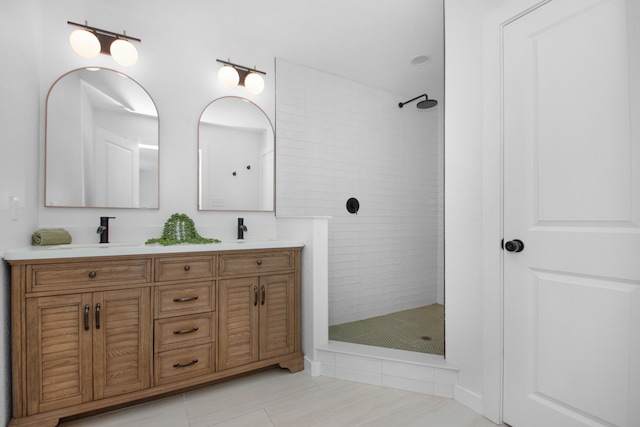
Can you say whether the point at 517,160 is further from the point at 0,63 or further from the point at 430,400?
the point at 0,63

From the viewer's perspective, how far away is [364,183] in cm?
352

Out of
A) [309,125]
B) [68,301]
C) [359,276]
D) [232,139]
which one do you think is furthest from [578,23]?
[68,301]

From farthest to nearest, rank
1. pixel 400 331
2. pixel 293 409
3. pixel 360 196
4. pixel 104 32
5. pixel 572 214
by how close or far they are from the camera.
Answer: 1. pixel 360 196
2. pixel 400 331
3. pixel 104 32
4. pixel 293 409
5. pixel 572 214

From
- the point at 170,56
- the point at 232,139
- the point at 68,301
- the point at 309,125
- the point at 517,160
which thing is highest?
the point at 170,56

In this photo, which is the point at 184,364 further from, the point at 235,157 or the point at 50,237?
the point at 235,157

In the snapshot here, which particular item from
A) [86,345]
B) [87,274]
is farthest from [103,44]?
[86,345]

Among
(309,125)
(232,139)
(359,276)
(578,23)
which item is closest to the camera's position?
(578,23)

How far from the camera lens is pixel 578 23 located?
1.49 metres

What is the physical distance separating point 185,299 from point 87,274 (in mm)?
562

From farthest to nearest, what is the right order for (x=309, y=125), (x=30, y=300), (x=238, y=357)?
1. (x=309, y=125)
2. (x=238, y=357)
3. (x=30, y=300)

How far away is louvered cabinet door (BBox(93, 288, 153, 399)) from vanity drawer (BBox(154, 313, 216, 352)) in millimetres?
62

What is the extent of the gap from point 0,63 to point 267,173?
5.86ft

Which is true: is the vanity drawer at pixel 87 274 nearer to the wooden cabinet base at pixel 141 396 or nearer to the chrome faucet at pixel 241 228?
the wooden cabinet base at pixel 141 396

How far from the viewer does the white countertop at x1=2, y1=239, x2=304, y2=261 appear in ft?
5.28
